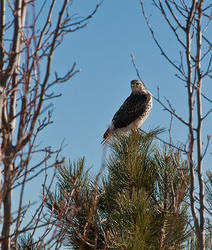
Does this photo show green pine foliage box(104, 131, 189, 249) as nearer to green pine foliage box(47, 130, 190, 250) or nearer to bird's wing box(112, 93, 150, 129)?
green pine foliage box(47, 130, 190, 250)

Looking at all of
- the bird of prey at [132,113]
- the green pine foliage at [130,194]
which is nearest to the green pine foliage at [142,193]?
the green pine foliage at [130,194]

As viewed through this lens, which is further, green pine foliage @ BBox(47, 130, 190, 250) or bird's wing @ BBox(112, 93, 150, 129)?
bird's wing @ BBox(112, 93, 150, 129)

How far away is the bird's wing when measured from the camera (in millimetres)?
8195

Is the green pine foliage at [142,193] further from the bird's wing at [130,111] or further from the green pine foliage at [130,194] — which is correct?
the bird's wing at [130,111]

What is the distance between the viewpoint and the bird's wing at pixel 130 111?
26.9 feet

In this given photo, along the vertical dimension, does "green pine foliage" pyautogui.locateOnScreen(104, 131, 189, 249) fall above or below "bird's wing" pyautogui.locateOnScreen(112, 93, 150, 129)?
below

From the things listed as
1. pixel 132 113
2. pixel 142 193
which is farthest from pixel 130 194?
pixel 132 113

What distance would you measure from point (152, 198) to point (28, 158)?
127 inches

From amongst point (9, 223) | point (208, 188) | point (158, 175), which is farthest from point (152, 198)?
point (9, 223)

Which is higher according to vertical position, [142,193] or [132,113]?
[132,113]

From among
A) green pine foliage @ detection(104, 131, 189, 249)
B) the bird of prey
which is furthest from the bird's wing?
green pine foliage @ detection(104, 131, 189, 249)

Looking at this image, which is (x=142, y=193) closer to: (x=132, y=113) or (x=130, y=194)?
(x=130, y=194)

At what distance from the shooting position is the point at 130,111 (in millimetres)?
8312

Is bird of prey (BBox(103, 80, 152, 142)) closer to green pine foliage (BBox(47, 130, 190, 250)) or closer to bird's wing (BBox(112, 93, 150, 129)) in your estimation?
bird's wing (BBox(112, 93, 150, 129))
